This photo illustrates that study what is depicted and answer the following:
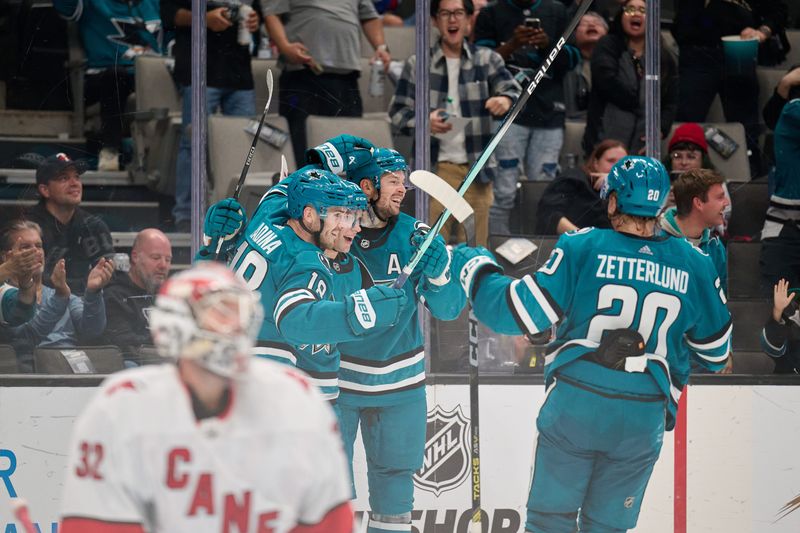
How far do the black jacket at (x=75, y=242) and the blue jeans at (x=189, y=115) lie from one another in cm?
26

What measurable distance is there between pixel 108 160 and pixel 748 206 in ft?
7.51

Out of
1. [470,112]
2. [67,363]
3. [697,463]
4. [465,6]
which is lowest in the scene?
[697,463]

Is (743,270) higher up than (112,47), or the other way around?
(112,47)

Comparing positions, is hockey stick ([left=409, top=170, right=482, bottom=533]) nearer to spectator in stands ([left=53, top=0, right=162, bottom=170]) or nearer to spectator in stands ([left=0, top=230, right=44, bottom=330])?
spectator in stands ([left=53, top=0, right=162, bottom=170])

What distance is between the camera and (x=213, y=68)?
4355 millimetres

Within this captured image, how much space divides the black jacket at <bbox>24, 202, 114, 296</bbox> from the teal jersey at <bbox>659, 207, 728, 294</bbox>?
186 centimetres

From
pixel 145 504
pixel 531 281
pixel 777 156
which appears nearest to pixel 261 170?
pixel 531 281

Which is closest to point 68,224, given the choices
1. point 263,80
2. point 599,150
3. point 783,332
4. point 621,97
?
point 263,80

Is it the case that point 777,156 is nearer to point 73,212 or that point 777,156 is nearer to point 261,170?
point 261,170

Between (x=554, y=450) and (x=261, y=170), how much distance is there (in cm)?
156

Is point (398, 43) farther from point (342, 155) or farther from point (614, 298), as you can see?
point (614, 298)

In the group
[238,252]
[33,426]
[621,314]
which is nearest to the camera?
[621,314]

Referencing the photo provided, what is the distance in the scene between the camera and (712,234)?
4.46 meters

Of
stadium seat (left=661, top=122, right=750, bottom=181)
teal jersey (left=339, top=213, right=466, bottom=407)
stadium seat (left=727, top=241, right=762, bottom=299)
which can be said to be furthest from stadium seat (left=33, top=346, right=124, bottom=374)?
stadium seat (left=661, top=122, right=750, bottom=181)
